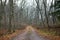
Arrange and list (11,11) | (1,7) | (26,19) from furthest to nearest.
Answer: (26,19), (1,7), (11,11)

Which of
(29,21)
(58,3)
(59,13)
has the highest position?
(58,3)

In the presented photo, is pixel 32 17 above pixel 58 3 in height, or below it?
below

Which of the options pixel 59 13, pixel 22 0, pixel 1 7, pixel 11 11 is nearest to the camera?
pixel 59 13

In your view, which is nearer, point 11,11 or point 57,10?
point 57,10

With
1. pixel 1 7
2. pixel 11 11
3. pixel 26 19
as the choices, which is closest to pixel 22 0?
pixel 1 7

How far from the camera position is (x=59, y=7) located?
19.2 metres

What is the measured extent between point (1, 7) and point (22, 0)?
16914 mm

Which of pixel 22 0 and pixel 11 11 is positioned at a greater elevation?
pixel 22 0

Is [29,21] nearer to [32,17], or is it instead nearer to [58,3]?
[32,17]

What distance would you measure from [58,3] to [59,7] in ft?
1.90

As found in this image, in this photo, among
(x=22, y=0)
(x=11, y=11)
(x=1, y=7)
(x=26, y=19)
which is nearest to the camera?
(x=11, y=11)

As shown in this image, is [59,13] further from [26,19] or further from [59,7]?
[26,19]

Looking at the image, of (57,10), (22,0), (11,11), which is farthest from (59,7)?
(22,0)

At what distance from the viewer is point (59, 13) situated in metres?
18.8
